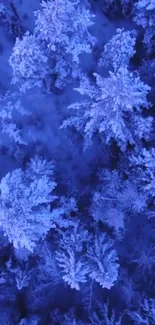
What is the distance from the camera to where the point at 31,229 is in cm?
786

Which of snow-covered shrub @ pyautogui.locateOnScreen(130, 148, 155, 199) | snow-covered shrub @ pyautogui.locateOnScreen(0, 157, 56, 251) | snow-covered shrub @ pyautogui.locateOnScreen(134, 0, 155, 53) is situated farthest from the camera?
snow-covered shrub @ pyautogui.locateOnScreen(134, 0, 155, 53)

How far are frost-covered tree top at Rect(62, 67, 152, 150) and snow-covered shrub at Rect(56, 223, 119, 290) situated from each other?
8.88 ft

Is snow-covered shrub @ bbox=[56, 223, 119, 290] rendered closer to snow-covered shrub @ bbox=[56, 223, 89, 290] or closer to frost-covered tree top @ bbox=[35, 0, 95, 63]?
snow-covered shrub @ bbox=[56, 223, 89, 290]

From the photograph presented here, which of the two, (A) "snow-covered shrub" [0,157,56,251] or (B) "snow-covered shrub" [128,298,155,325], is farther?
(B) "snow-covered shrub" [128,298,155,325]

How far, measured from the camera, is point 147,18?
892cm

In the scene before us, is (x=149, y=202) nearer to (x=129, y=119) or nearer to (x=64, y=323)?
(x=129, y=119)

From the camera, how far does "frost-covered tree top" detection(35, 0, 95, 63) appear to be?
295 inches

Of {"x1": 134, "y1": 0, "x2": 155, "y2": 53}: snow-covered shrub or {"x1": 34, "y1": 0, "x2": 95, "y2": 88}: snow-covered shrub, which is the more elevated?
{"x1": 134, "y1": 0, "x2": 155, "y2": 53}: snow-covered shrub

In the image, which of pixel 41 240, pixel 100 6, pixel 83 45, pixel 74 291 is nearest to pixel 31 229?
pixel 41 240

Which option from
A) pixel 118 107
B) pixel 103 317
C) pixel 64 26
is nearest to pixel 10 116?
pixel 64 26

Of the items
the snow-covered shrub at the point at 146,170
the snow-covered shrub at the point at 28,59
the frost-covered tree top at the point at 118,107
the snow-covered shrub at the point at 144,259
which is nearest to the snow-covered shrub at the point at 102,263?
the snow-covered shrub at the point at 144,259

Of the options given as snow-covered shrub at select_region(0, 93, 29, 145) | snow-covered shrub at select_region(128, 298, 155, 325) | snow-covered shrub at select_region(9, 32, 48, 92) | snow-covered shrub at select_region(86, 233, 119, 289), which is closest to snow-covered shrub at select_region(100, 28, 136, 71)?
snow-covered shrub at select_region(9, 32, 48, 92)

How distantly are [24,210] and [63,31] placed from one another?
4.38 meters

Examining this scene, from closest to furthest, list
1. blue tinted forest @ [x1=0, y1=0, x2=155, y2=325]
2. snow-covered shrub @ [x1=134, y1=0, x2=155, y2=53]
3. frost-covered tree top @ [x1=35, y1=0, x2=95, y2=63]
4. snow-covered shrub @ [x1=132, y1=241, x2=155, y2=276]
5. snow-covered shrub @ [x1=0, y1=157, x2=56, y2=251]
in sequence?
frost-covered tree top @ [x1=35, y1=0, x2=95, y2=63] → snow-covered shrub @ [x1=0, y1=157, x2=56, y2=251] → blue tinted forest @ [x1=0, y1=0, x2=155, y2=325] → snow-covered shrub @ [x1=134, y1=0, x2=155, y2=53] → snow-covered shrub @ [x1=132, y1=241, x2=155, y2=276]
